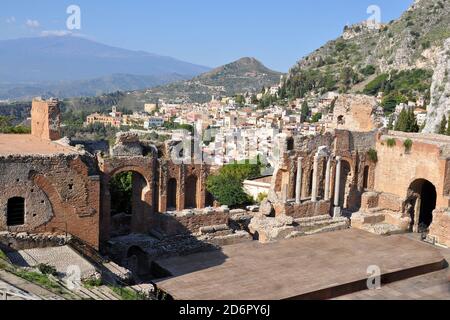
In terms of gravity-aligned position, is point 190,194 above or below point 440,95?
below

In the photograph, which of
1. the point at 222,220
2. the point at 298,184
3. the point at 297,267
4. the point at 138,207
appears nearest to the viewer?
the point at 297,267

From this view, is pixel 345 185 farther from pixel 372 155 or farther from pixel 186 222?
pixel 186 222

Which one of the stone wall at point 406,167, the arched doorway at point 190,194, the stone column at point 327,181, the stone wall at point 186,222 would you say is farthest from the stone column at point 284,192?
the stone wall at point 406,167

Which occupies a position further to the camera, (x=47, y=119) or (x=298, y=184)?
(x=298, y=184)

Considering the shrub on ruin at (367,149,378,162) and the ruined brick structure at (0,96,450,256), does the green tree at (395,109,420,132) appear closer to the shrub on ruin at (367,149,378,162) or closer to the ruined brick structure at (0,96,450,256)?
the ruined brick structure at (0,96,450,256)

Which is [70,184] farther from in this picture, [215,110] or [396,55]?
[215,110]

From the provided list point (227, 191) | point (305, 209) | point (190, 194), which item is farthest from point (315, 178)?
point (227, 191)

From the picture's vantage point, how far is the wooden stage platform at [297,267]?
62.0 ft

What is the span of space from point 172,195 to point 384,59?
114813 millimetres

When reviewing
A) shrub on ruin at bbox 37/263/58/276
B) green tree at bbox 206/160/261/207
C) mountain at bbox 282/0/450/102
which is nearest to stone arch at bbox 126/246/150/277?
shrub on ruin at bbox 37/263/58/276

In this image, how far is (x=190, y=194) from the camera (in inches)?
1106

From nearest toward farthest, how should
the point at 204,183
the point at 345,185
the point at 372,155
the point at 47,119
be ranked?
the point at 47,119 → the point at 204,183 → the point at 372,155 → the point at 345,185

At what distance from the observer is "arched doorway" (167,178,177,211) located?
1049 inches

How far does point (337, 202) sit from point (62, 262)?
16.1m
